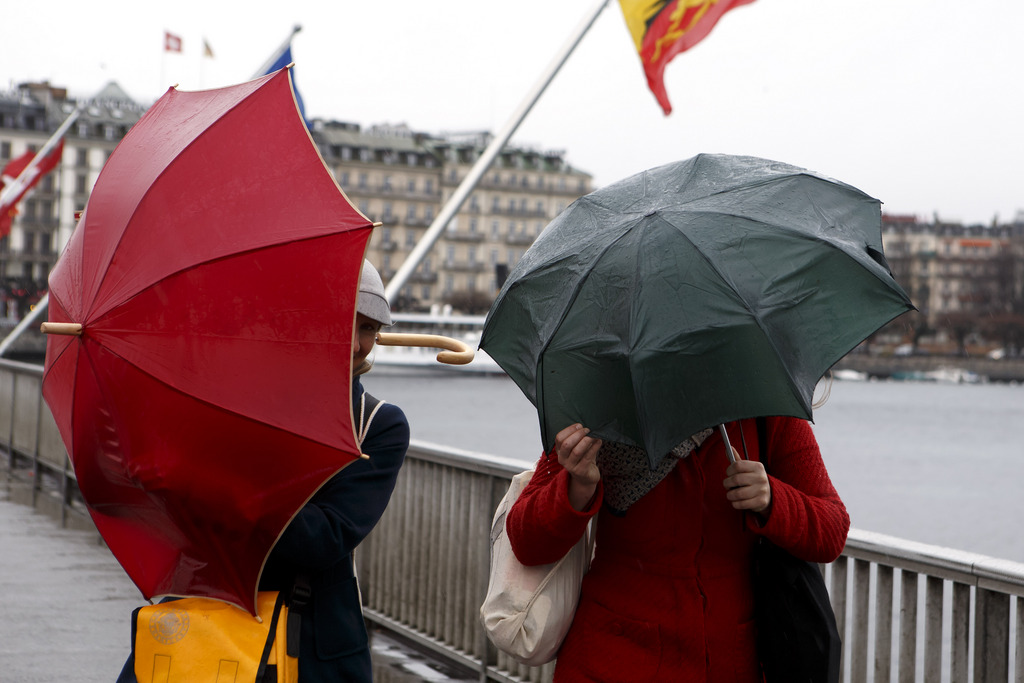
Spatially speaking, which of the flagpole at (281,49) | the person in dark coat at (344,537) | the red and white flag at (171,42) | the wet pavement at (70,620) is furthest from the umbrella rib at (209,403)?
the red and white flag at (171,42)

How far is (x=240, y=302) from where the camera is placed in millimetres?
2111

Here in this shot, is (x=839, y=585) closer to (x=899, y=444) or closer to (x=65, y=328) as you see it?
(x=65, y=328)

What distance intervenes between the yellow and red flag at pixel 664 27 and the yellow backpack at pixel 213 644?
22.3ft

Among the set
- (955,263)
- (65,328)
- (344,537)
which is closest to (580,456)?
(344,537)

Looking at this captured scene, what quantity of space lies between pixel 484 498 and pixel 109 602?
98.3 inches

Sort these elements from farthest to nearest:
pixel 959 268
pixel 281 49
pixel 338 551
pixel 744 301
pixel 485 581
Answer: pixel 959 268 → pixel 281 49 → pixel 485 581 → pixel 338 551 → pixel 744 301

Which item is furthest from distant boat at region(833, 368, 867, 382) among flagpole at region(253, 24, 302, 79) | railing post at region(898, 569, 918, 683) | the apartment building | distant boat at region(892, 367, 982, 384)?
railing post at region(898, 569, 918, 683)

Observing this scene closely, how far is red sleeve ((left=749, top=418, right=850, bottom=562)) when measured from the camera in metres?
2.04

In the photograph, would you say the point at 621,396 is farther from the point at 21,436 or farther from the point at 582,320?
the point at 21,436

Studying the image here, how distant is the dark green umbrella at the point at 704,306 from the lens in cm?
185

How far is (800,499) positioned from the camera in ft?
6.84

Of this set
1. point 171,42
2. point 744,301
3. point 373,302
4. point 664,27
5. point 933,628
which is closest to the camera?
point 744,301

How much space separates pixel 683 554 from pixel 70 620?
437cm

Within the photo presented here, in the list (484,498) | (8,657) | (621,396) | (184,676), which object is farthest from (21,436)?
(621,396)
